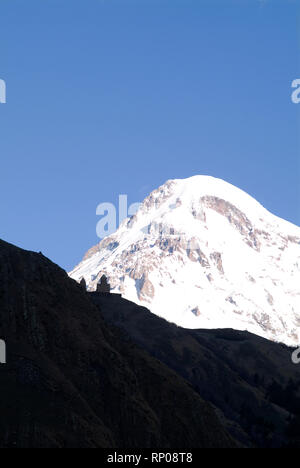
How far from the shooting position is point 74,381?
12188cm

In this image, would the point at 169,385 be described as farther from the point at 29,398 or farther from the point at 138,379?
the point at 29,398

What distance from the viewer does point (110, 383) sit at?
415ft

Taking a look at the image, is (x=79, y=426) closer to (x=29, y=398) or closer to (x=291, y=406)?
(x=29, y=398)

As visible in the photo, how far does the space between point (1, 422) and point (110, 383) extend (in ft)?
78.1

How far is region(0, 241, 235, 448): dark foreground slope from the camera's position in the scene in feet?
360

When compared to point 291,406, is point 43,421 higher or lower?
lower

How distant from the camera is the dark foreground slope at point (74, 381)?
110m

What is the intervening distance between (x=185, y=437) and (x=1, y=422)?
32.2m

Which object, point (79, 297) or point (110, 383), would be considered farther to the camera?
point (79, 297)

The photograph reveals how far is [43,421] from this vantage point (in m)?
108
